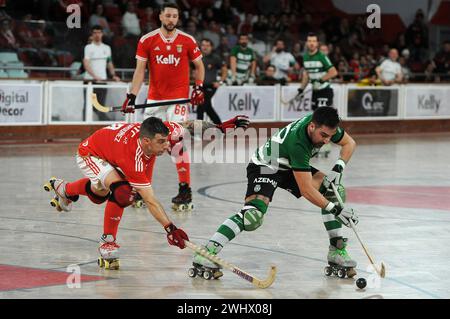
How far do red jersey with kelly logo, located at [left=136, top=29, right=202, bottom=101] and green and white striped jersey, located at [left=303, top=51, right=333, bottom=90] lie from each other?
243 inches

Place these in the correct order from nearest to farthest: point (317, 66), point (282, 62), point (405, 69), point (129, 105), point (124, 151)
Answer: point (124, 151), point (129, 105), point (317, 66), point (282, 62), point (405, 69)

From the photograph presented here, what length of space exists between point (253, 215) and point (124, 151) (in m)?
1.17

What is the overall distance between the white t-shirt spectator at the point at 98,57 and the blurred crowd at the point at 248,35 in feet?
3.32

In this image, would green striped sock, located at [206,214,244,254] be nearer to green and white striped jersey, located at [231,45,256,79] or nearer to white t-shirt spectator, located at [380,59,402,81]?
green and white striped jersey, located at [231,45,256,79]

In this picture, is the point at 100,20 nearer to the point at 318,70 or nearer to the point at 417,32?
the point at 318,70

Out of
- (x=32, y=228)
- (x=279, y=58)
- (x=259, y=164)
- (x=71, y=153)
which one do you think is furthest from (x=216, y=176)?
(x=279, y=58)

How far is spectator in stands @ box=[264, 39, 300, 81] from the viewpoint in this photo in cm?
2353

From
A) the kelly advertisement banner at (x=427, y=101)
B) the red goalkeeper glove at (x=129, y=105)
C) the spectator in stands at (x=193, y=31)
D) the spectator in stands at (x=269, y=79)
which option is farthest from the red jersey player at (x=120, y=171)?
the kelly advertisement banner at (x=427, y=101)

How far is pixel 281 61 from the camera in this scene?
2361 cm

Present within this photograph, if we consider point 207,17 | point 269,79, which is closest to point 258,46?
point 207,17

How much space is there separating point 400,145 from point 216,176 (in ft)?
23.5

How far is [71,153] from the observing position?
17422 mm

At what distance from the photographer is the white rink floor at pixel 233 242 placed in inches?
294

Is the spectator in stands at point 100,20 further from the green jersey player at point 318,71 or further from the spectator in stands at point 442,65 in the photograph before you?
the spectator in stands at point 442,65
